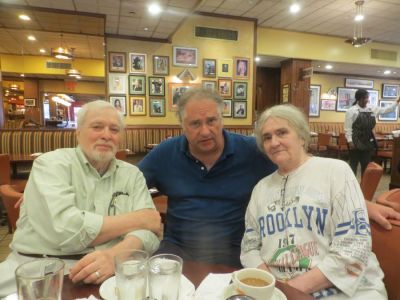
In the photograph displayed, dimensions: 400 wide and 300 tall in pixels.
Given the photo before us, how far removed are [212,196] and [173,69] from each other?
21.5 ft

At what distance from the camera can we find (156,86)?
7.84m

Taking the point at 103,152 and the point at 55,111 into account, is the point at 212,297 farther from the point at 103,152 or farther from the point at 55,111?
the point at 55,111

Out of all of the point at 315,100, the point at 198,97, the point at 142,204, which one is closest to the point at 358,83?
the point at 315,100

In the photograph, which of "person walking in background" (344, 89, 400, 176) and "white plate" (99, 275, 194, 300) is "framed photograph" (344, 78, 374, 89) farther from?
"white plate" (99, 275, 194, 300)

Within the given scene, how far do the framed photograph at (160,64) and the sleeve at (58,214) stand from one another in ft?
22.0

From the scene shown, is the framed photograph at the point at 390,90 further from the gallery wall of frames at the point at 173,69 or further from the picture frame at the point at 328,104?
the gallery wall of frames at the point at 173,69

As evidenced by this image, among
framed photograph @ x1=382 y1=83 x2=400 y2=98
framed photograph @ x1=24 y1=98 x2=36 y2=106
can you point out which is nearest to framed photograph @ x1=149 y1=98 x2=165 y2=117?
framed photograph @ x1=24 y1=98 x2=36 y2=106

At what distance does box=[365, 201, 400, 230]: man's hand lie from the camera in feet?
4.20

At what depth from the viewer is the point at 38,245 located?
1.32m

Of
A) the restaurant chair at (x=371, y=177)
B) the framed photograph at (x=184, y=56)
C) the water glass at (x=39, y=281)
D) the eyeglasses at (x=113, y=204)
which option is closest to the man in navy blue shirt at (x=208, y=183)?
the eyeglasses at (x=113, y=204)

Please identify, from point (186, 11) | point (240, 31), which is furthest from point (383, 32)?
point (186, 11)

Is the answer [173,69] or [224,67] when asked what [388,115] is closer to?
[224,67]

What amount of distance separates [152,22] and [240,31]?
2.70m

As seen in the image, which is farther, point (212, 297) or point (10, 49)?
point (10, 49)
